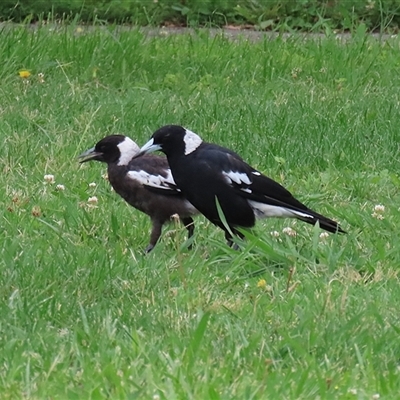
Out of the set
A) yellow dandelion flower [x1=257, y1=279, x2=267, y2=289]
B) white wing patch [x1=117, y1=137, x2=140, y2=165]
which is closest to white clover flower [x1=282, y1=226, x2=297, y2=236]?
yellow dandelion flower [x1=257, y1=279, x2=267, y2=289]

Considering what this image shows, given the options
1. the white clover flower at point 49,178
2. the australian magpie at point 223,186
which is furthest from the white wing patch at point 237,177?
the white clover flower at point 49,178

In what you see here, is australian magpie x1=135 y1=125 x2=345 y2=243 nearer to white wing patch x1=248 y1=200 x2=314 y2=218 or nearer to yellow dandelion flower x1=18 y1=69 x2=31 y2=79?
white wing patch x1=248 y1=200 x2=314 y2=218

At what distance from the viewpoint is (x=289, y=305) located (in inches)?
160

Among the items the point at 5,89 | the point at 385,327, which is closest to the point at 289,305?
the point at 385,327

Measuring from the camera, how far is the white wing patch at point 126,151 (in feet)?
17.7

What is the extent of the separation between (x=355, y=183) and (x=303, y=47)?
2.90 m

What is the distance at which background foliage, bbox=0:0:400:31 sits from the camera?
1027 cm

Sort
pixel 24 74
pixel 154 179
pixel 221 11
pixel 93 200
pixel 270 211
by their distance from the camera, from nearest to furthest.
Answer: pixel 270 211 → pixel 154 179 → pixel 93 200 → pixel 24 74 → pixel 221 11

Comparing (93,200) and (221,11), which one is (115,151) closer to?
(93,200)

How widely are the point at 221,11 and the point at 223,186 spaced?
5.83 metres

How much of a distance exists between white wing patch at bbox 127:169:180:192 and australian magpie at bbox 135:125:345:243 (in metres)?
0.14

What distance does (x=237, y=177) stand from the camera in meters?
5.02

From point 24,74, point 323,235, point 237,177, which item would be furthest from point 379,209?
point 24,74

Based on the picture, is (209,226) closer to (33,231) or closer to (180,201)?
(180,201)
